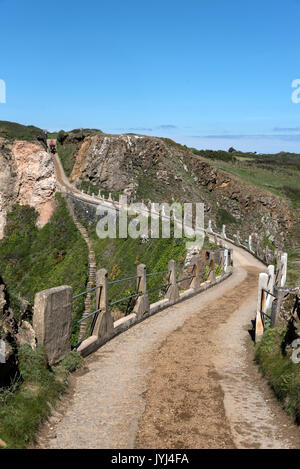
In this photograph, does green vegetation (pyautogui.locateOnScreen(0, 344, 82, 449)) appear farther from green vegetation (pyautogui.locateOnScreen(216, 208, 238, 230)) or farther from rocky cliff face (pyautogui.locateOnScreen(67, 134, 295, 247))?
green vegetation (pyautogui.locateOnScreen(216, 208, 238, 230))

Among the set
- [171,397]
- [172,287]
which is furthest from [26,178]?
[171,397]

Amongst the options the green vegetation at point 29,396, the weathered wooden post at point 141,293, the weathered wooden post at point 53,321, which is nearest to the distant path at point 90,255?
the weathered wooden post at point 141,293

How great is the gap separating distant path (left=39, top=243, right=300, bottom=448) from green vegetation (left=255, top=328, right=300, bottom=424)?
0.82ft

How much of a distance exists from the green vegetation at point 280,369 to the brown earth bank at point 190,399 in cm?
20

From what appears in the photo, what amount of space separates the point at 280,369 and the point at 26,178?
53.1 metres

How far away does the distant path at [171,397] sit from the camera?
5.93 metres

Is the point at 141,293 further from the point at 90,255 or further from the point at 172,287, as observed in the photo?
the point at 90,255

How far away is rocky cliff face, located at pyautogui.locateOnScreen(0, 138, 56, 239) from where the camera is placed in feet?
179

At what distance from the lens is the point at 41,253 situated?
46.1 meters

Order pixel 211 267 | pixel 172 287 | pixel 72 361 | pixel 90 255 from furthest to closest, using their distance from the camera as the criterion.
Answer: pixel 90 255, pixel 211 267, pixel 172 287, pixel 72 361

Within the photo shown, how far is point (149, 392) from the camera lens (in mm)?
7590

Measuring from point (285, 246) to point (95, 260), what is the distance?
26231 millimetres
